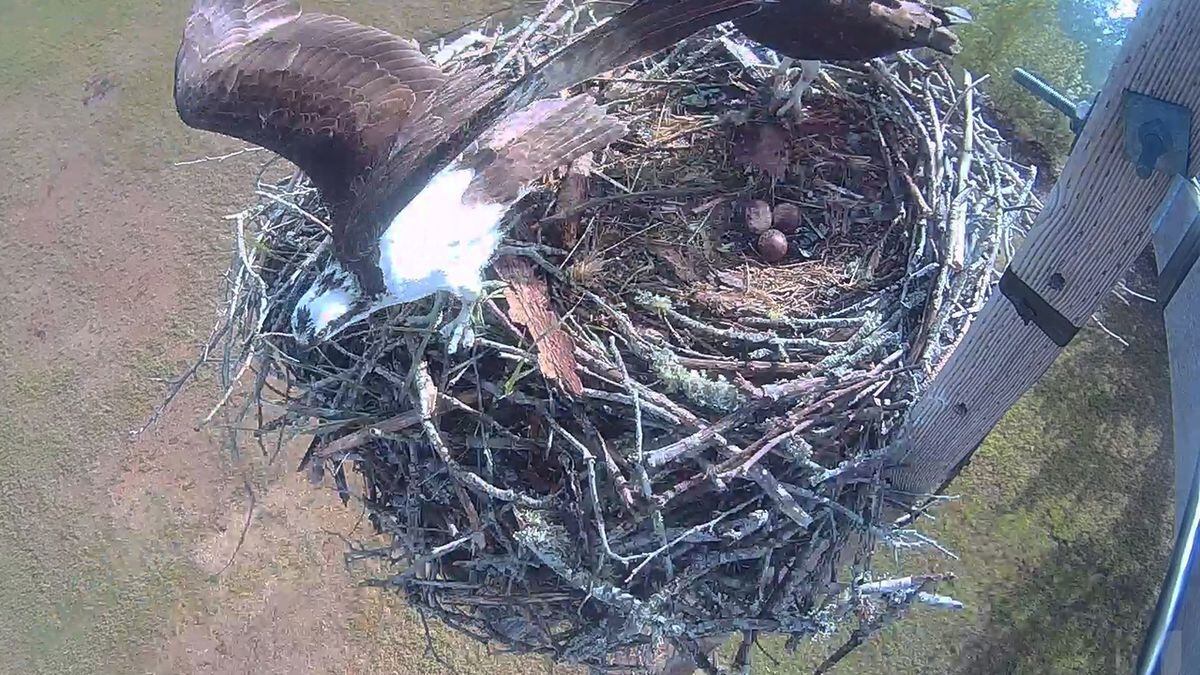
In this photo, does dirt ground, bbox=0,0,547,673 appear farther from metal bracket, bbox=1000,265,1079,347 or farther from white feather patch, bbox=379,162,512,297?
metal bracket, bbox=1000,265,1079,347

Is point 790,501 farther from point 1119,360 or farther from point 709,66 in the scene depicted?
point 1119,360

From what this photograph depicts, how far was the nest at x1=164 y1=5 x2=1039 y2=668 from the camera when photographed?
141cm

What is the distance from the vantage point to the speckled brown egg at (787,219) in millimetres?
1764

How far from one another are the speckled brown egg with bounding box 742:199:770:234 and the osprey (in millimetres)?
296

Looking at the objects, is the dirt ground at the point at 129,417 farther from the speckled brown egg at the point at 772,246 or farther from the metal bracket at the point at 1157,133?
the metal bracket at the point at 1157,133

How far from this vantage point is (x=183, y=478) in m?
3.29

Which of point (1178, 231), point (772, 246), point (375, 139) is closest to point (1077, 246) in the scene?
point (1178, 231)

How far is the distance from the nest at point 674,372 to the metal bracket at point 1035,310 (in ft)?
1.28

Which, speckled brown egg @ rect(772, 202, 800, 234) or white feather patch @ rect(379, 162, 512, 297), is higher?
white feather patch @ rect(379, 162, 512, 297)

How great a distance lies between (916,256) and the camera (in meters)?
1.58

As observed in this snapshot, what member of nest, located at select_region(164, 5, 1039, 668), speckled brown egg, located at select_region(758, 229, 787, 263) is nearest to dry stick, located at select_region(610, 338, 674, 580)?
nest, located at select_region(164, 5, 1039, 668)

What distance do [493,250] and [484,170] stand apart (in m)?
0.14

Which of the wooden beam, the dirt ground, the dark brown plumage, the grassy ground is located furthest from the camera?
the dirt ground

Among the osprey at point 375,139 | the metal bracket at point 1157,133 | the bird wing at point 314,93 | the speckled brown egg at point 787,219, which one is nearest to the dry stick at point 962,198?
the speckled brown egg at point 787,219
